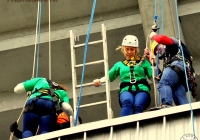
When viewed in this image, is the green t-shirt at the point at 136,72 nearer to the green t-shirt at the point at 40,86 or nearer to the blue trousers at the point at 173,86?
the blue trousers at the point at 173,86

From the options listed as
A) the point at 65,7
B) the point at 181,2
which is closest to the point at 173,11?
the point at 181,2

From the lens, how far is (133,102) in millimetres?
8750

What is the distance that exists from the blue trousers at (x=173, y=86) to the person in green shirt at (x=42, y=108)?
1151 millimetres

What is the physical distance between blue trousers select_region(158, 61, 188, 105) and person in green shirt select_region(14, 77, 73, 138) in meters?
1.15

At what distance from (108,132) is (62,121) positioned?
3.20 ft

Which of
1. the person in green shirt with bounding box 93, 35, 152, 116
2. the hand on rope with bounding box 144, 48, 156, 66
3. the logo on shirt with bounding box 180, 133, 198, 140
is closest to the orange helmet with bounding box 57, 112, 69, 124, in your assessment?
the person in green shirt with bounding box 93, 35, 152, 116

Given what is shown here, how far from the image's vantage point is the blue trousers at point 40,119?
8773 mm

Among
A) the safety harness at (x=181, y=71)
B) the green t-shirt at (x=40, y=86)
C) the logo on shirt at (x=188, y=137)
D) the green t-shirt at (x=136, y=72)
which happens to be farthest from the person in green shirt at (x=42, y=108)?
the logo on shirt at (x=188, y=137)

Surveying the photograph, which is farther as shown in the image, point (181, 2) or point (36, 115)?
point (181, 2)

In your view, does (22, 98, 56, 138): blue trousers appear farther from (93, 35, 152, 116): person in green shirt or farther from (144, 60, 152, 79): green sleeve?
(144, 60, 152, 79): green sleeve

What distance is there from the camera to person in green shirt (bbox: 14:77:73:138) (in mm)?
8805

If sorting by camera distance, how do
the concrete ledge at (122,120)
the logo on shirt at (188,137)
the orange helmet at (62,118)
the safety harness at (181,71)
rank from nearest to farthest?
the logo on shirt at (188,137)
the concrete ledge at (122,120)
the safety harness at (181,71)
the orange helmet at (62,118)

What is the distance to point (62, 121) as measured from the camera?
8742mm

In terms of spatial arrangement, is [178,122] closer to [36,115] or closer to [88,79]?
[36,115]
